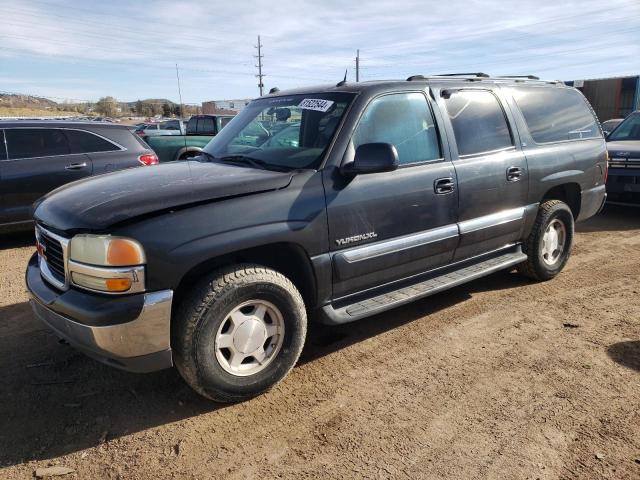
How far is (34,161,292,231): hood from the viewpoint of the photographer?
Result: 2625 millimetres

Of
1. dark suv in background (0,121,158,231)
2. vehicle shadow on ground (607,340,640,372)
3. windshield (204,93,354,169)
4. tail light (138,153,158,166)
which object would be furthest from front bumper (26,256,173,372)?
tail light (138,153,158,166)

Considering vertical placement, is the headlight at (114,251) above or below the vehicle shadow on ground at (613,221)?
above

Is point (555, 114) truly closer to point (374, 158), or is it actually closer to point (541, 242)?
point (541, 242)

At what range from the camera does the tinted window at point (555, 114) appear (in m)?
4.69

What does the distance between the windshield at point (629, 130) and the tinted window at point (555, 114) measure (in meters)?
4.68

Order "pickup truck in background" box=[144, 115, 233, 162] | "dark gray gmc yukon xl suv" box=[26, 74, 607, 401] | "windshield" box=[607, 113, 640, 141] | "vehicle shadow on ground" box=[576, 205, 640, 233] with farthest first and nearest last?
"pickup truck in background" box=[144, 115, 233, 162], "windshield" box=[607, 113, 640, 141], "vehicle shadow on ground" box=[576, 205, 640, 233], "dark gray gmc yukon xl suv" box=[26, 74, 607, 401]

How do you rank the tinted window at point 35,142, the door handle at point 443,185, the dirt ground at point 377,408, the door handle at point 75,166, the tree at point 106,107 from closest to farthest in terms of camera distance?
the dirt ground at point 377,408 → the door handle at point 443,185 → the tinted window at point 35,142 → the door handle at point 75,166 → the tree at point 106,107

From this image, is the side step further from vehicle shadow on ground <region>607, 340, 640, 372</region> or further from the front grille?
the front grille

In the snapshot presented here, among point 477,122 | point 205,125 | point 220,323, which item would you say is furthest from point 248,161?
point 205,125

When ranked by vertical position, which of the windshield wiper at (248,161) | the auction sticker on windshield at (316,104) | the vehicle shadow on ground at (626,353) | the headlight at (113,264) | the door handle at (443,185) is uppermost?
→ the auction sticker on windshield at (316,104)

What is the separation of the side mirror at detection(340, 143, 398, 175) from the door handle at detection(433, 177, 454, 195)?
69cm

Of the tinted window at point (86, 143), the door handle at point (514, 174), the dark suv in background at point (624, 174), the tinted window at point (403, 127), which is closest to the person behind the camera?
the tinted window at point (403, 127)

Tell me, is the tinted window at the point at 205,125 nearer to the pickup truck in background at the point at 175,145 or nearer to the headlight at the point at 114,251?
the pickup truck in background at the point at 175,145

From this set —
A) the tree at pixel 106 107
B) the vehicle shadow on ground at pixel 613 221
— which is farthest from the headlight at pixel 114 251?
the tree at pixel 106 107
